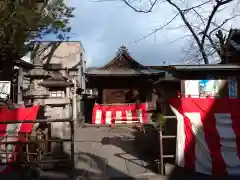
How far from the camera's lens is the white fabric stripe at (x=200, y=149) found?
25.9ft

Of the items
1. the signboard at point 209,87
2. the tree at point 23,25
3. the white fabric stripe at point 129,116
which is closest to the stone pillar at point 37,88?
the tree at point 23,25

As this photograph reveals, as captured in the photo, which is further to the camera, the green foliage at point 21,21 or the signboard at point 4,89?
the signboard at point 4,89

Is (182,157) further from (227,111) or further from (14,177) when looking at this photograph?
(14,177)

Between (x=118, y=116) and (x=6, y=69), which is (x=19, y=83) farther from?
(x=118, y=116)

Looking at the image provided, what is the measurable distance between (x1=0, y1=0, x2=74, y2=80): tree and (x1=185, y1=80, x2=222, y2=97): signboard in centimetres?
515

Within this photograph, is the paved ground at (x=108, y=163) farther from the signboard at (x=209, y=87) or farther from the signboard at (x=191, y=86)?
the signboard at (x=209, y=87)

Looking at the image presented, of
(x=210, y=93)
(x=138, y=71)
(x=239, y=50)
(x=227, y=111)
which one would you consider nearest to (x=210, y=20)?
(x=239, y=50)

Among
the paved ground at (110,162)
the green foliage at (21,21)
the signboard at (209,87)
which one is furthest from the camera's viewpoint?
the signboard at (209,87)

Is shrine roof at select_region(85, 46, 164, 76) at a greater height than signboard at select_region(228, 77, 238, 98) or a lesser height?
greater

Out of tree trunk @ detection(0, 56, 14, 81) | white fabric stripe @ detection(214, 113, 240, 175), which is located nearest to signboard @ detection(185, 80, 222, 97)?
white fabric stripe @ detection(214, 113, 240, 175)

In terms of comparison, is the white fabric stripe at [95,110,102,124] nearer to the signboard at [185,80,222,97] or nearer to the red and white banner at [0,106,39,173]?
the red and white banner at [0,106,39,173]

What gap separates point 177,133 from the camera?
26.8 ft

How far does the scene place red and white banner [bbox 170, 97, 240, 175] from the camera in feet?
26.0

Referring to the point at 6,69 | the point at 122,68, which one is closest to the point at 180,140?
the point at 6,69
